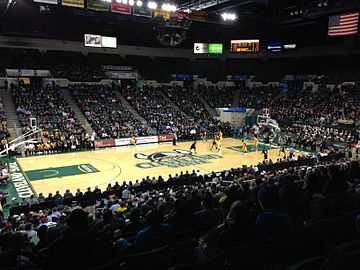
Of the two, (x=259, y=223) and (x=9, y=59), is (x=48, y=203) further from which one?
(x=9, y=59)

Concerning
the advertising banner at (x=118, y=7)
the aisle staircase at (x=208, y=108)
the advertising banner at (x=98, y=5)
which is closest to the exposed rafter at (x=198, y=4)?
the advertising banner at (x=118, y=7)

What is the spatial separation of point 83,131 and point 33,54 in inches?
612

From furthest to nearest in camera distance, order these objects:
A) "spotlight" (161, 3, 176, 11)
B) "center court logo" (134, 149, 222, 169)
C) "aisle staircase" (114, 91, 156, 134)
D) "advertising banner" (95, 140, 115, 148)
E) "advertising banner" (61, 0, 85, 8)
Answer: "aisle staircase" (114, 91, 156, 134)
"advertising banner" (95, 140, 115, 148)
"center court logo" (134, 149, 222, 169)
"spotlight" (161, 3, 176, 11)
"advertising banner" (61, 0, 85, 8)

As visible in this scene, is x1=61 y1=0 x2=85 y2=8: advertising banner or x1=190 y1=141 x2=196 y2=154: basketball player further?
x1=190 y1=141 x2=196 y2=154: basketball player

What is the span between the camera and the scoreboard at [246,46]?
44.4 m

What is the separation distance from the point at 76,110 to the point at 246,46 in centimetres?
2478

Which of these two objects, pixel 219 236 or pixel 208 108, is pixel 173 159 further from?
pixel 219 236

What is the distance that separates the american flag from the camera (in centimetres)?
3027

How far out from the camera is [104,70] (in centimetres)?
4325

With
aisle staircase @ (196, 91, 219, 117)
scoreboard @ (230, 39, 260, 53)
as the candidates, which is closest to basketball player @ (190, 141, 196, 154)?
aisle staircase @ (196, 91, 219, 117)

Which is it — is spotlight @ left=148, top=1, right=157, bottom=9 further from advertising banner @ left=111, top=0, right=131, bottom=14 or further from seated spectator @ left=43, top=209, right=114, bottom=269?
seated spectator @ left=43, top=209, right=114, bottom=269

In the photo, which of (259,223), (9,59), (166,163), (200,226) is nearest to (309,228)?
(259,223)

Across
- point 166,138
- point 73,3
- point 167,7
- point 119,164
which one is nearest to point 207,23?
point 166,138

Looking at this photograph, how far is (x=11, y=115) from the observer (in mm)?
31672
